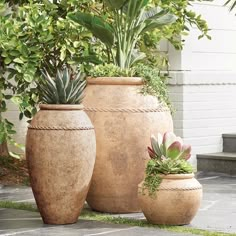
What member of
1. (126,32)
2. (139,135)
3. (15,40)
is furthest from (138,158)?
(15,40)

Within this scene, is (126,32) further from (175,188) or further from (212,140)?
(212,140)

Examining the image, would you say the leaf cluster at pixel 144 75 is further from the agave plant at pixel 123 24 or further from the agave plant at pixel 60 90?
the agave plant at pixel 60 90

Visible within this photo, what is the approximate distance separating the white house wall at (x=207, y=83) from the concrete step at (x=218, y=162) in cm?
16

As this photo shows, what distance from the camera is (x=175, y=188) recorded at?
6.38m

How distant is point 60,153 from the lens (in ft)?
20.7

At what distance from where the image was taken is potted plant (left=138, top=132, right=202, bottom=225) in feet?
20.9

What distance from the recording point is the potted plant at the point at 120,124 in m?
6.89

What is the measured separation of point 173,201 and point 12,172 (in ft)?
10.9

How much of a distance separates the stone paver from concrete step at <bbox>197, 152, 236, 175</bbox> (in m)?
1.46

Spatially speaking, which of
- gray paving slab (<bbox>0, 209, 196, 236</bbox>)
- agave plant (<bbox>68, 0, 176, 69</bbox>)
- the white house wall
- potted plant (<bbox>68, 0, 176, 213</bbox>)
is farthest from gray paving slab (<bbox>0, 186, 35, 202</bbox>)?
the white house wall

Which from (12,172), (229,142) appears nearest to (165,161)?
(12,172)

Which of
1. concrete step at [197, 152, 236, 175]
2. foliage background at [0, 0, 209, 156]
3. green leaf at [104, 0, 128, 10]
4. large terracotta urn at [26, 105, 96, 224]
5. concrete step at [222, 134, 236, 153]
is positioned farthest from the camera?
concrete step at [222, 134, 236, 153]

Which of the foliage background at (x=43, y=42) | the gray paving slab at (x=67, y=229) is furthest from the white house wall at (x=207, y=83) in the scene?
the gray paving slab at (x=67, y=229)

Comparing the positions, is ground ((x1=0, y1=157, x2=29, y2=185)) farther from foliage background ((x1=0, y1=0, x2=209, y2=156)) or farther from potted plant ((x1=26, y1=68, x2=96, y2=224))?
potted plant ((x1=26, y1=68, x2=96, y2=224))
